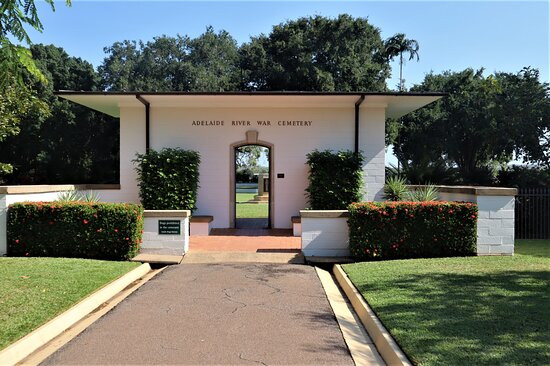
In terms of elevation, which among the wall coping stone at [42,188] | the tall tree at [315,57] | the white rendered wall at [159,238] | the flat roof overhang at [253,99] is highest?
the tall tree at [315,57]

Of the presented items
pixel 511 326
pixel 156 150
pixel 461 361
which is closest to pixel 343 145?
pixel 156 150

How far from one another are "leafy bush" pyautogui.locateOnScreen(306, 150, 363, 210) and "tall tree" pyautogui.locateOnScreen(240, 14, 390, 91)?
17.3 metres

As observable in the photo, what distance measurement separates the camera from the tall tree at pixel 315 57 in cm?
2925

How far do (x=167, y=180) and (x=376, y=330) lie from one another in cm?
815

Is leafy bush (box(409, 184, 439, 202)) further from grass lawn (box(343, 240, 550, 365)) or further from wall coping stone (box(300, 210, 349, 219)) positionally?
wall coping stone (box(300, 210, 349, 219))

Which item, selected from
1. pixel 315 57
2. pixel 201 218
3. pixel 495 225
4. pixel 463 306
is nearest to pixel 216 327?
pixel 463 306

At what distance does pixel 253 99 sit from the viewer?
12.3 m

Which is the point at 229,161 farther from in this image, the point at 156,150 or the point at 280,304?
the point at 280,304

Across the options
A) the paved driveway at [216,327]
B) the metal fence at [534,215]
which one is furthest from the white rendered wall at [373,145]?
the paved driveway at [216,327]

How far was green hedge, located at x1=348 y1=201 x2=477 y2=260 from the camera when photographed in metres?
8.67

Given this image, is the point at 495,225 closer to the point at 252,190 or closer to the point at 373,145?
the point at 373,145

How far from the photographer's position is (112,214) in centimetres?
866

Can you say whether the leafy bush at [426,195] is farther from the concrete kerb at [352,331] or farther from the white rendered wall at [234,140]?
the concrete kerb at [352,331]

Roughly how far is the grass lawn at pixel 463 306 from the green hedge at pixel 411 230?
17.1 inches
